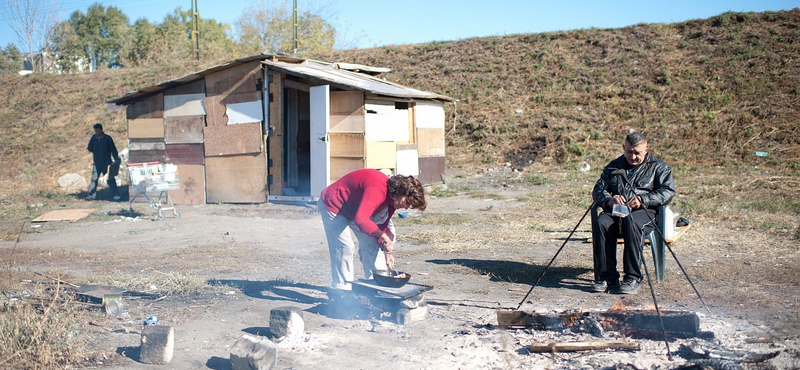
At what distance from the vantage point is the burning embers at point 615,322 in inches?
177

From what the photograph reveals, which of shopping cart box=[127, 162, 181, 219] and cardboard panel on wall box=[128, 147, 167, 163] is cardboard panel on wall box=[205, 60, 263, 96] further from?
shopping cart box=[127, 162, 181, 219]

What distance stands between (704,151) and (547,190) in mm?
6812

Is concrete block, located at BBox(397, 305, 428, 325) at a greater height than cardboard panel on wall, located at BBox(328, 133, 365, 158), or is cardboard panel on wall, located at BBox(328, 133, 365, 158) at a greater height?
cardboard panel on wall, located at BBox(328, 133, 365, 158)

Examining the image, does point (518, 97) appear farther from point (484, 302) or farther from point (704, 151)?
point (484, 302)

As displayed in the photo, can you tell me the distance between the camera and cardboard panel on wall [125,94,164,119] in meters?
14.4

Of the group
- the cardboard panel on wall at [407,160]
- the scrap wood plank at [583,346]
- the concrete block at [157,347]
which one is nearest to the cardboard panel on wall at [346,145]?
the cardboard panel on wall at [407,160]

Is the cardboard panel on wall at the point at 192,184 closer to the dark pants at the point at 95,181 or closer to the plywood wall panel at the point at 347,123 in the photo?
the dark pants at the point at 95,181

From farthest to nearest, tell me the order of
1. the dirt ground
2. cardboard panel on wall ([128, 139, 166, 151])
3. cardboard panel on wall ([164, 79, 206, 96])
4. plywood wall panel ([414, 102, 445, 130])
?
plywood wall panel ([414, 102, 445, 130])
cardboard panel on wall ([128, 139, 166, 151])
cardboard panel on wall ([164, 79, 206, 96])
the dirt ground

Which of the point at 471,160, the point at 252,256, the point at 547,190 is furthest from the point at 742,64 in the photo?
the point at 252,256

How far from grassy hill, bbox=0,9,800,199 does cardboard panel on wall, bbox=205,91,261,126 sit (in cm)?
749

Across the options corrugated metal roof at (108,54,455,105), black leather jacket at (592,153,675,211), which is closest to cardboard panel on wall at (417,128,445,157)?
corrugated metal roof at (108,54,455,105)

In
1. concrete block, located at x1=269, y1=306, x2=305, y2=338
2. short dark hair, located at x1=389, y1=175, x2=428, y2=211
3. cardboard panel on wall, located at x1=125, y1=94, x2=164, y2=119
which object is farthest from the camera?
cardboard panel on wall, located at x1=125, y1=94, x2=164, y2=119

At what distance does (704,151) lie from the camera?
18547 mm

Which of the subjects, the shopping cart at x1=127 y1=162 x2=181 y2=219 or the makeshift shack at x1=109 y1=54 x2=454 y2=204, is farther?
the makeshift shack at x1=109 y1=54 x2=454 y2=204
